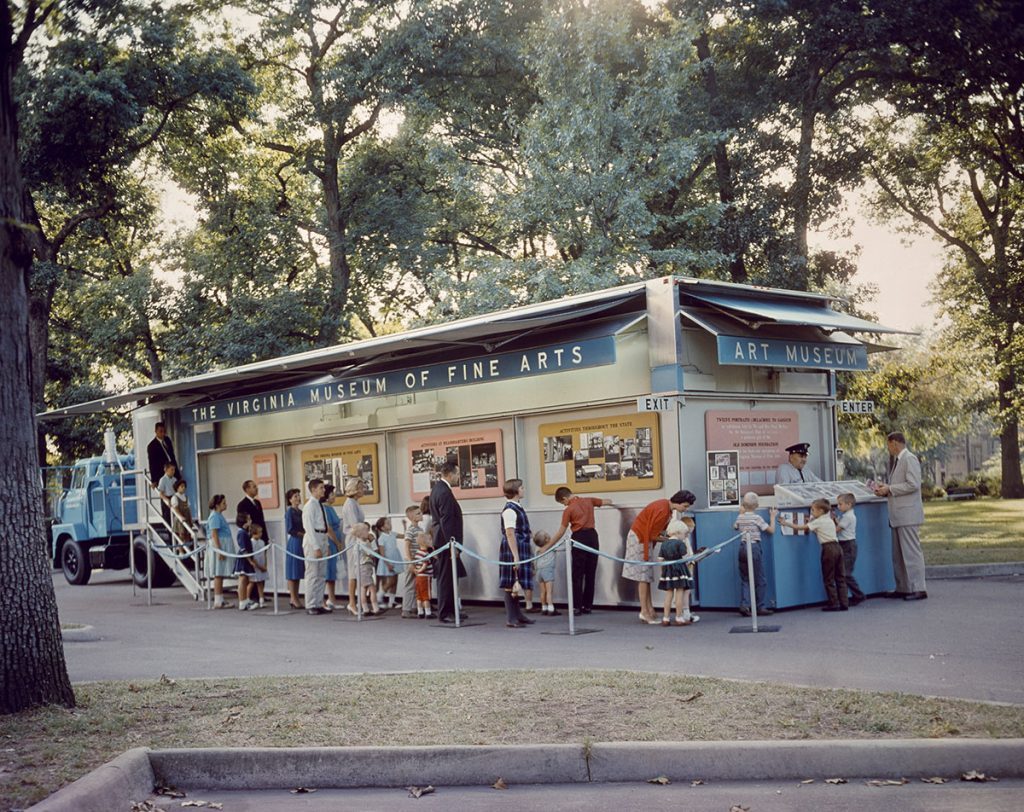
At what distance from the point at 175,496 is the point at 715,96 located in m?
16.2

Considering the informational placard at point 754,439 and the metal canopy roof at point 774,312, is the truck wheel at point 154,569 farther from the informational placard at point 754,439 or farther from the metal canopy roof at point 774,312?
the metal canopy roof at point 774,312

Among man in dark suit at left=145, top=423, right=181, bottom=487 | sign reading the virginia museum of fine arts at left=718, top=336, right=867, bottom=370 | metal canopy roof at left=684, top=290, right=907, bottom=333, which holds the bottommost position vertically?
man in dark suit at left=145, top=423, right=181, bottom=487

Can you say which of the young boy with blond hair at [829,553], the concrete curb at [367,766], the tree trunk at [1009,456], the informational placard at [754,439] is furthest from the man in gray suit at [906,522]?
the tree trunk at [1009,456]

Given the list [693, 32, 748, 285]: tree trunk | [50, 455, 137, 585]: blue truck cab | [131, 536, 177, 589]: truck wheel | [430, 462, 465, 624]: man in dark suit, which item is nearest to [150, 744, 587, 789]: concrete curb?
[430, 462, 465, 624]: man in dark suit

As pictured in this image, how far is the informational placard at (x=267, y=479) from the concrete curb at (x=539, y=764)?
44.4 feet

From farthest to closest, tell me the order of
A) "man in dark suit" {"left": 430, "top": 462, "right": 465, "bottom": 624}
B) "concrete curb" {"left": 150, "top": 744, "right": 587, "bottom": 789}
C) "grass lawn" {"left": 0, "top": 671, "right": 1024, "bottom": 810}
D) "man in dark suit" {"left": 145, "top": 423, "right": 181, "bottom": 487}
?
1. "man in dark suit" {"left": 145, "top": 423, "right": 181, "bottom": 487}
2. "man in dark suit" {"left": 430, "top": 462, "right": 465, "bottom": 624}
3. "grass lawn" {"left": 0, "top": 671, "right": 1024, "bottom": 810}
4. "concrete curb" {"left": 150, "top": 744, "right": 587, "bottom": 789}

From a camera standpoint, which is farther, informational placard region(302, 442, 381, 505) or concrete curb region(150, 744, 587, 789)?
informational placard region(302, 442, 381, 505)

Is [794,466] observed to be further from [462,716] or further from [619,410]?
[462,716]

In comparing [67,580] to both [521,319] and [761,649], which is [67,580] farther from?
[761,649]

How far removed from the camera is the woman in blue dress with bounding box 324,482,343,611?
17.1 m

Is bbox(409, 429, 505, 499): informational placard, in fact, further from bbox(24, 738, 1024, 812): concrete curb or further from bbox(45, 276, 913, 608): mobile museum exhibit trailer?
bbox(24, 738, 1024, 812): concrete curb

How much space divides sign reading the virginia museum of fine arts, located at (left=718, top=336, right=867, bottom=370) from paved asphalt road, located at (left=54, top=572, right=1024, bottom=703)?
2902 millimetres

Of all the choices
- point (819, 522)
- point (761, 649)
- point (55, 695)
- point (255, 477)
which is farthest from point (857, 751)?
point (255, 477)

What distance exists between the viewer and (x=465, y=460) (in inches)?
667
